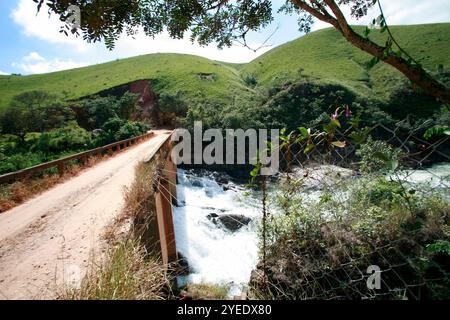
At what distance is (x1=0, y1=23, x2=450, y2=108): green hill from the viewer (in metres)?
43.8

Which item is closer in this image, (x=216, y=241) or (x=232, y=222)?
(x=216, y=241)

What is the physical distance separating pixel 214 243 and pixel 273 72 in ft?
172

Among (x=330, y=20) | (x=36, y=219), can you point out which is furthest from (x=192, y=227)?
(x=330, y=20)

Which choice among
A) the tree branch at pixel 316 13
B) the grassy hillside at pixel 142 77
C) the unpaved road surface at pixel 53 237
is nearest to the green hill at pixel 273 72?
the grassy hillside at pixel 142 77

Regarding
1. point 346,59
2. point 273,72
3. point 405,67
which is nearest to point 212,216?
point 405,67

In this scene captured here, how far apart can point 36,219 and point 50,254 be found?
84.0 inches

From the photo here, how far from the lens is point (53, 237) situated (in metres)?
4.57

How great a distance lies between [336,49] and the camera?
197ft

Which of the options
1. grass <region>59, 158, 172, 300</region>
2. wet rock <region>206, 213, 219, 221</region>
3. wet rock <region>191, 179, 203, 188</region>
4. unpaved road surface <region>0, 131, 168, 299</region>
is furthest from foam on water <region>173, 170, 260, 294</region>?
unpaved road surface <region>0, 131, 168, 299</region>

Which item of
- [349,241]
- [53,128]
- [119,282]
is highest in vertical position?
[119,282]

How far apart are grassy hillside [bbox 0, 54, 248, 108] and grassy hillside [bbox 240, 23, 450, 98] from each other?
9.91 metres

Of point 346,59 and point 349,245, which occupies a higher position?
point 346,59

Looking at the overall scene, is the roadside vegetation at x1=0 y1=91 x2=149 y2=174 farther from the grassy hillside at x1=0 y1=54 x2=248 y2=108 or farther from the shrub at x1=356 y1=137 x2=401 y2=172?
the shrub at x1=356 y1=137 x2=401 y2=172

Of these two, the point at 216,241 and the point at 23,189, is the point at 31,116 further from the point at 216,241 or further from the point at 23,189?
the point at 216,241
